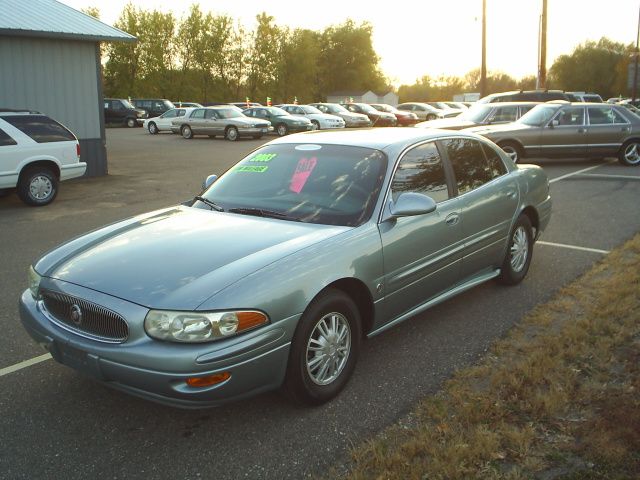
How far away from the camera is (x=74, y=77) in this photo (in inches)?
561

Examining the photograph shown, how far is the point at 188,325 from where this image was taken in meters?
2.96

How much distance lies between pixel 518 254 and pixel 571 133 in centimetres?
1084

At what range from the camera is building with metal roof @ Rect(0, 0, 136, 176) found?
43.4 feet

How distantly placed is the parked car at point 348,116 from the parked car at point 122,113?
12.3m

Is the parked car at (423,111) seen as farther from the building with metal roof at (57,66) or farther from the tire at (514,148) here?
the building with metal roof at (57,66)

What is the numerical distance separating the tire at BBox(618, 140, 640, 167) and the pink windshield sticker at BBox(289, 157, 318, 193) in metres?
13.8

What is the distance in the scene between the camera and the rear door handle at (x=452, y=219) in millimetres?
4520

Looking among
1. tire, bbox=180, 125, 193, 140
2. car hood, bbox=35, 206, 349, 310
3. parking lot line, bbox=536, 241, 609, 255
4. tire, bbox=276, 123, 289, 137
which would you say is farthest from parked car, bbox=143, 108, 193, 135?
car hood, bbox=35, 206, 349, 310

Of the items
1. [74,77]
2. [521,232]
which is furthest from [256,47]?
[521,232]

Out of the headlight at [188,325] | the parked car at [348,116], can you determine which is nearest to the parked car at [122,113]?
the parked car at [348,116]

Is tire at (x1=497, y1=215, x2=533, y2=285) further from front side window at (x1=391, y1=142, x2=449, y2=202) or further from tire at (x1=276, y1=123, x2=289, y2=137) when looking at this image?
tire at (x1=276, y1=123, x2=289, y2=137)

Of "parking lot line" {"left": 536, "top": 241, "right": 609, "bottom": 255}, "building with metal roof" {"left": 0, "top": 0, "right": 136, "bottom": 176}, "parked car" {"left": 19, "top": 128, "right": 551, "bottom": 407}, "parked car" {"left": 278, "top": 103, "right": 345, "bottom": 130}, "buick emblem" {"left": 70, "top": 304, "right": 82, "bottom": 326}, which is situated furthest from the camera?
"parked car" {"left": 278, "top": 103, "right": 345, "bottom": 130}

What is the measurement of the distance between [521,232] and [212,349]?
3731 millimetres

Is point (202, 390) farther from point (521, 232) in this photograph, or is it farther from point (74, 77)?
point (74, 77)
